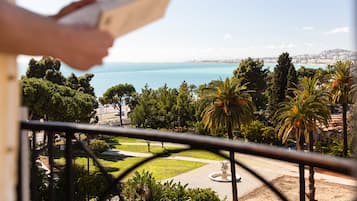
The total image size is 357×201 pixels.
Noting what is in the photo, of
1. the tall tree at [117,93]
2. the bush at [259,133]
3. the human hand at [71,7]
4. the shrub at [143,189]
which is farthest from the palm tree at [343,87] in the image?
the human hand at [71,7]

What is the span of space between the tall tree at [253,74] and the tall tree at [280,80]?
2.23 metres

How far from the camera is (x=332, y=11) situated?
50.1m

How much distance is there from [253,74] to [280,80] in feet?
Answer: 9.70

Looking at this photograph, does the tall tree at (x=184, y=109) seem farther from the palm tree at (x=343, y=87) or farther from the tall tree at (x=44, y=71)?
the palm tree at (x=343, y=87)

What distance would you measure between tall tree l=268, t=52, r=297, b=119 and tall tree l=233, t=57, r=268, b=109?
2.23 metres

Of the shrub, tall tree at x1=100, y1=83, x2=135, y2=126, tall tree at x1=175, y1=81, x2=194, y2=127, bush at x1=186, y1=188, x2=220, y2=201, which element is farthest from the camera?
tall tree at x1=100, y1=83, x2=135, y2=126

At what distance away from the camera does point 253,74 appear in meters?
25.9

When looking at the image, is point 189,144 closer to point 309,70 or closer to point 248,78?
point 248,78

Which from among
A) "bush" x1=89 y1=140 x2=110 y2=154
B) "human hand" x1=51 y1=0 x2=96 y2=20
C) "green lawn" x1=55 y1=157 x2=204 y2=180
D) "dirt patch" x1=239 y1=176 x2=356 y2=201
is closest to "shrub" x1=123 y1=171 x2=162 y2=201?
"dirt patch" x1=239 y1=176 x2=356 y2=201

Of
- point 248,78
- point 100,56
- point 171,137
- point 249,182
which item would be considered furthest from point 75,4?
point 248,78

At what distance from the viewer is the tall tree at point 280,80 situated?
22.9 metres

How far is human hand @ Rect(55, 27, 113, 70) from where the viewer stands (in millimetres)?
515

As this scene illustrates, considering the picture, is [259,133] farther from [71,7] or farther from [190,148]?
[71,7]

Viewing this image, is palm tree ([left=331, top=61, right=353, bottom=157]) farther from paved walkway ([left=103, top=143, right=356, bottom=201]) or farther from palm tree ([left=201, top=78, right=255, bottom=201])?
palm tree ([left=201, top=78, right=255, bottom=201])
